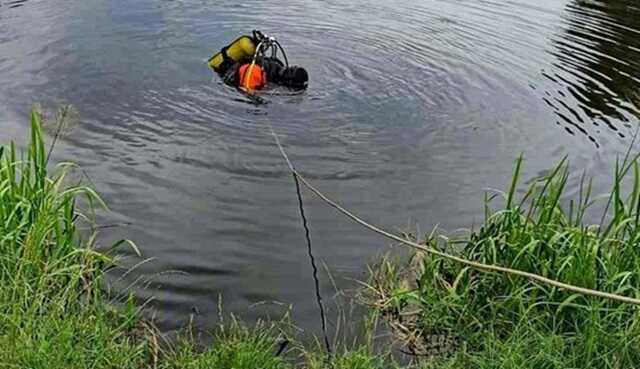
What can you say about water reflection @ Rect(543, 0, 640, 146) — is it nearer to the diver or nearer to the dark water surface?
the dark water surface

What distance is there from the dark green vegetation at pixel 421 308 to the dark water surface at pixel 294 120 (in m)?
0.50

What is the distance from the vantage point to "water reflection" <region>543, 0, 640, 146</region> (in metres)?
7.51

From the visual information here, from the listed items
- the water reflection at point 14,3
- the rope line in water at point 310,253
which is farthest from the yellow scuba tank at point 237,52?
the water reflection at point 14,3

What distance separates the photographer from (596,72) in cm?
887

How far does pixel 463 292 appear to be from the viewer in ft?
13.1

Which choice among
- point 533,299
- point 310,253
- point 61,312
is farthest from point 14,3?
point 533,299

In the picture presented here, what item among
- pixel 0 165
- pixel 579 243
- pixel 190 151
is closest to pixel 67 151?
pixel 190 151

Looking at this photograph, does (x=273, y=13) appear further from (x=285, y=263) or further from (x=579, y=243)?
(x=579, y=243)

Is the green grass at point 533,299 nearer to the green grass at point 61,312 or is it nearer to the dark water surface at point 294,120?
the dark water surface at point 294,120

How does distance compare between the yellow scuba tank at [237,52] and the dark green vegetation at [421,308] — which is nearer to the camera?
the dark green vegetation at [421,308]

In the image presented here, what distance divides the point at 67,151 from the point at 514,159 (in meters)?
3.92

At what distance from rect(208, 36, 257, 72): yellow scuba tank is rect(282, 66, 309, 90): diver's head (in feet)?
1.54

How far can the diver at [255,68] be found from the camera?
7.34 m

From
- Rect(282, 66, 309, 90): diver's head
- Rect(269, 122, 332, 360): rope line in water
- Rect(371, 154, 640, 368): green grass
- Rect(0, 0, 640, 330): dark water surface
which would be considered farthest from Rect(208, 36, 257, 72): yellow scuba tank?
Rect(371, 154, 640, 368): green grass
